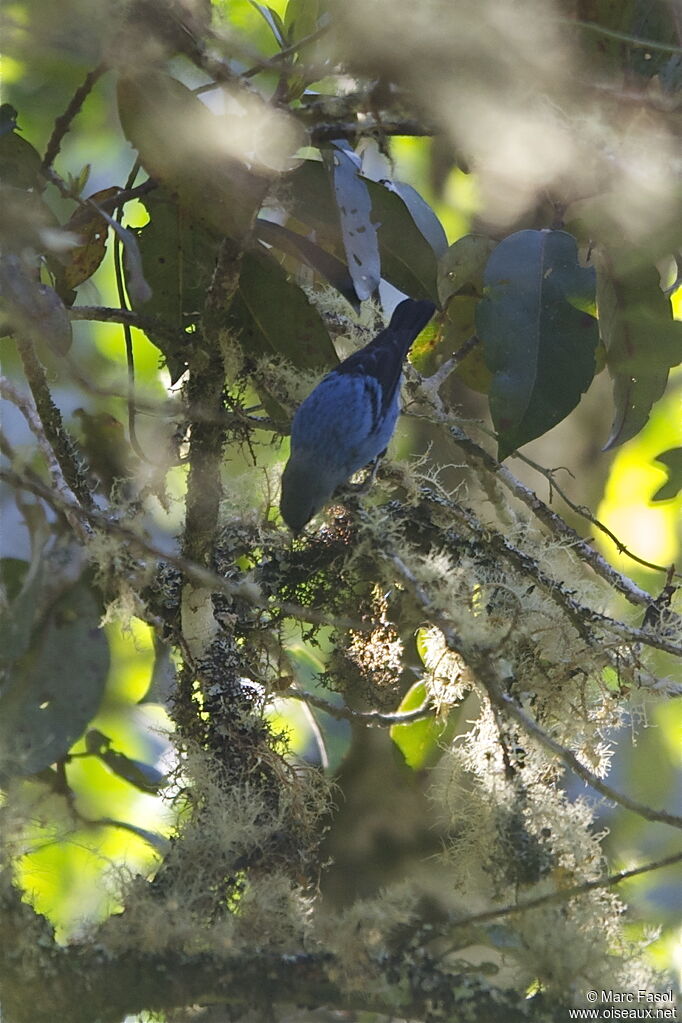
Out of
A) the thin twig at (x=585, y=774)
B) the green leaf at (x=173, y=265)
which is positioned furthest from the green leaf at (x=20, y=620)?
the thin twig at (x=585, y=774)

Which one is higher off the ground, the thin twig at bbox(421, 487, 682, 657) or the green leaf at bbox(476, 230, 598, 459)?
the green leaf at bbox(476, 230, 598, 459)

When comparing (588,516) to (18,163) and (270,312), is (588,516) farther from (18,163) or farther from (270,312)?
(18,163)

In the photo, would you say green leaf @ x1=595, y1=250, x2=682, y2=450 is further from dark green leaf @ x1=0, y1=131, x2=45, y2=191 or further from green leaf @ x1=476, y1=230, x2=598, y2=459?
dark green leaf @ x1=0, y1=131, x2=45, y2=191

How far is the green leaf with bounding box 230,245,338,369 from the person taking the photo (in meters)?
1.12

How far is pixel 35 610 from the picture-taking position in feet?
5.02

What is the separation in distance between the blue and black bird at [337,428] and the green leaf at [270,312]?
0.06 metres

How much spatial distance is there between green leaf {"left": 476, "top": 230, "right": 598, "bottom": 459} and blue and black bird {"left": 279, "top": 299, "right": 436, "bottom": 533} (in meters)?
0.15

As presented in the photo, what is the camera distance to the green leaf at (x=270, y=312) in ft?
3.67

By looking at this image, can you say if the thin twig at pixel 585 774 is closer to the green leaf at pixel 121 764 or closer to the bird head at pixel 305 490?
the bird head at pixel 305 490

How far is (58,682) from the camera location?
4.95 ft

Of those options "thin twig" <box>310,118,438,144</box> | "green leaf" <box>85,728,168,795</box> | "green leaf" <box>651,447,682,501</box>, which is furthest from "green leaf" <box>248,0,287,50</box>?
"green leaf" <box>85,728,168,795</box>

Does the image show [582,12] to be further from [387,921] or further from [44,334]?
[387,921]

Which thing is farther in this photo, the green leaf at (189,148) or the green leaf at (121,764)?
the green leaf at (121,764)

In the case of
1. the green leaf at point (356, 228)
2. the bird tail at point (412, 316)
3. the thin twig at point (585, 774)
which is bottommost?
the thin twig at point (585, 774)
